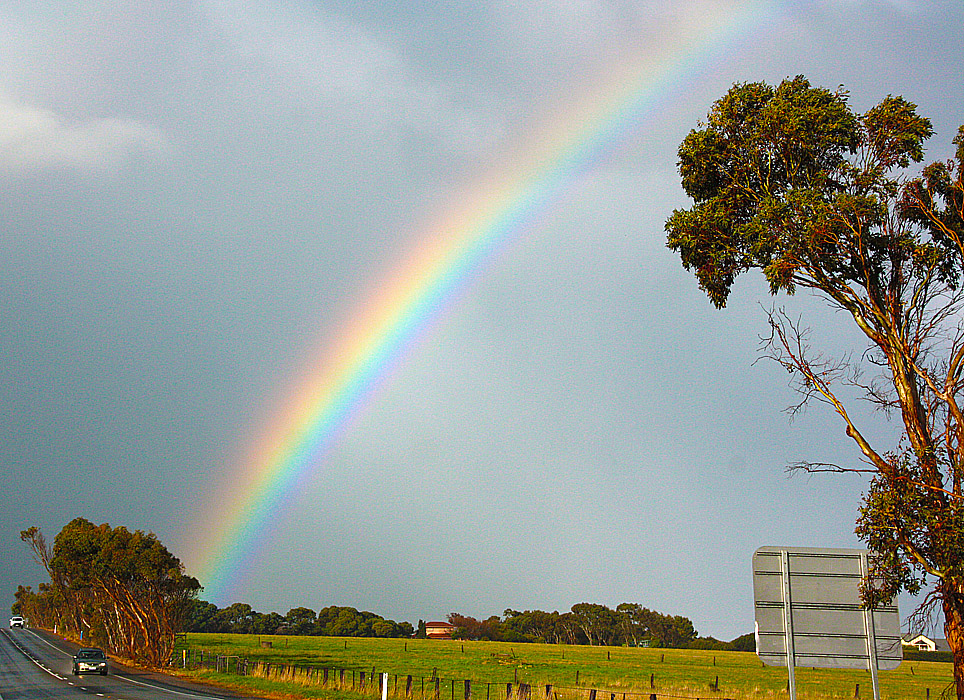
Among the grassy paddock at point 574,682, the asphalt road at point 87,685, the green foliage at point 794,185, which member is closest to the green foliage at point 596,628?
the grassy paddock at point 574,682

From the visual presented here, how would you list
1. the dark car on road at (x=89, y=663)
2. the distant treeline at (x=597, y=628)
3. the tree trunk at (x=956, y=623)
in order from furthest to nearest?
the distant treeline at (x=597, y=628) → the dark car on road at (x=89, y=663) → the tree trunk at (x=956, y=623)

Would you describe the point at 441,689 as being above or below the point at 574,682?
above

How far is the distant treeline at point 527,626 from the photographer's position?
188 m

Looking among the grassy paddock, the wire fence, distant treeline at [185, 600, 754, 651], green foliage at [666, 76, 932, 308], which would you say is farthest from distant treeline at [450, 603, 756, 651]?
green foliage at [666, 76, 932, 308]

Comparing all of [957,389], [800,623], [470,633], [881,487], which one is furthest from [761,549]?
[470,633]

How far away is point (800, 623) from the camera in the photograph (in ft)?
39.5

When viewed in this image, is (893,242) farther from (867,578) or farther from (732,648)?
(732,648)

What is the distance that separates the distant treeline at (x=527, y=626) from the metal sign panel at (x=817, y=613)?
182672 millimetres

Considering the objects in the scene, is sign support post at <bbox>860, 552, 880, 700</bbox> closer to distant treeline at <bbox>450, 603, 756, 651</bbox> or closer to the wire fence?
the wire fence

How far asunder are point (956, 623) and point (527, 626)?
187m

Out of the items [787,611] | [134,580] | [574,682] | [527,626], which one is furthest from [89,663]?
[527,626]

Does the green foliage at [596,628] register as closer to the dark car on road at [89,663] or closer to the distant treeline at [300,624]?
the distant treeline at [300,624]

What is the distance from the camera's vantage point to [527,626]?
191m

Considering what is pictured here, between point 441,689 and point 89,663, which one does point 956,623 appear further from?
point 89,663
